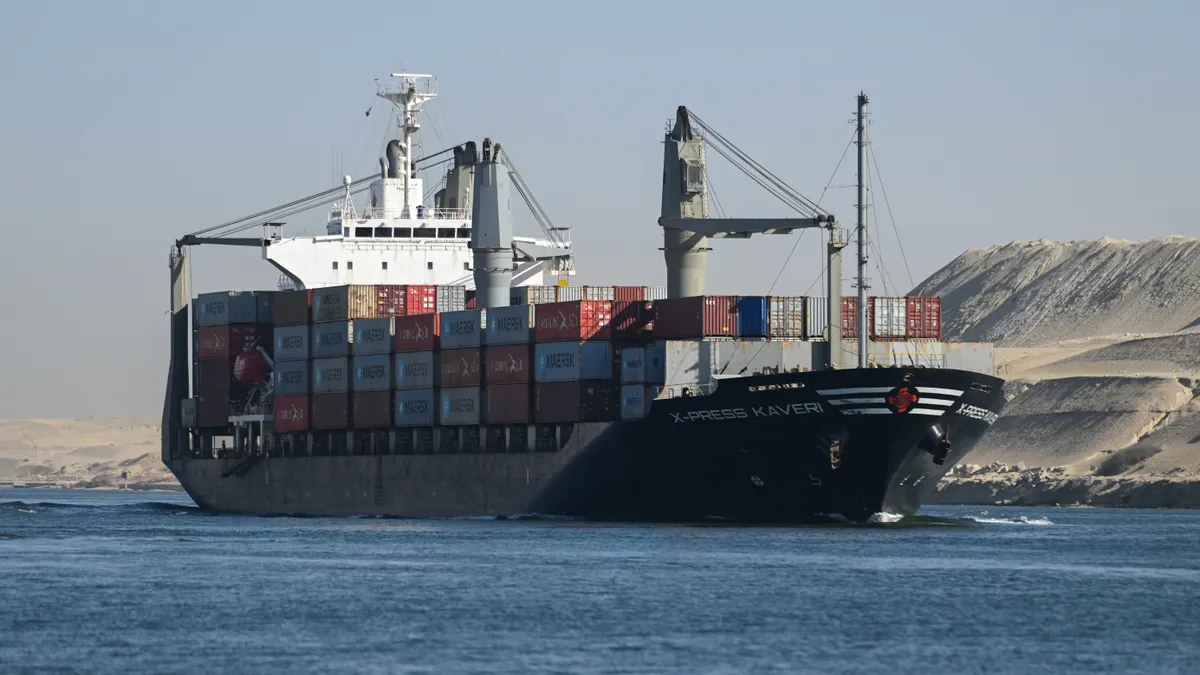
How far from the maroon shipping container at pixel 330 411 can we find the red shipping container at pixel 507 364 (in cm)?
881

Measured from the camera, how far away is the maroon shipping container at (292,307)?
249ft

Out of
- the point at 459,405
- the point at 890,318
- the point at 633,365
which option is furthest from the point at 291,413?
the point at 890,318

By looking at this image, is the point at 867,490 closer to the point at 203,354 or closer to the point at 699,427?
the point at 699,427

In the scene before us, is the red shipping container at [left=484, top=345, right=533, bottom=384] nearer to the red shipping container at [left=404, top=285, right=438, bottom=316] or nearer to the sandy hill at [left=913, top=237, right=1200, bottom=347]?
the red shipping container at [left=404, top=285, right=438, bottom=316]

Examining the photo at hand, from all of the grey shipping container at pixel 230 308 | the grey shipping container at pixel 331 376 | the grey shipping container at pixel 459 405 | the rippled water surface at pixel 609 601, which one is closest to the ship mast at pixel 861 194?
the rippled water surface at pixel 609 601

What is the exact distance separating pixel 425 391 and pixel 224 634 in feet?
118

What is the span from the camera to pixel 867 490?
57.2 m

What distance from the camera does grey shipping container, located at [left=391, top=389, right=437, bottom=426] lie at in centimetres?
7031

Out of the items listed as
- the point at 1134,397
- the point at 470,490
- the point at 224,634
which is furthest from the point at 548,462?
the point at 1134,397

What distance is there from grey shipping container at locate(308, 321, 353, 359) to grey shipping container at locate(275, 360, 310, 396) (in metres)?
1.03

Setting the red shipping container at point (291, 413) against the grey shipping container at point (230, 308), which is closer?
the red shipping container at point (291, 413)

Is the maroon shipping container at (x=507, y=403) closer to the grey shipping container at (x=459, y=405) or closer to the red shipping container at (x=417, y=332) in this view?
the grey shipping container at (x=459, y=405)

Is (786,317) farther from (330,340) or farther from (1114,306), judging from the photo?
(1114,306)

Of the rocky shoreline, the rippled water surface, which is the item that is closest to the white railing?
the rippled water surface
